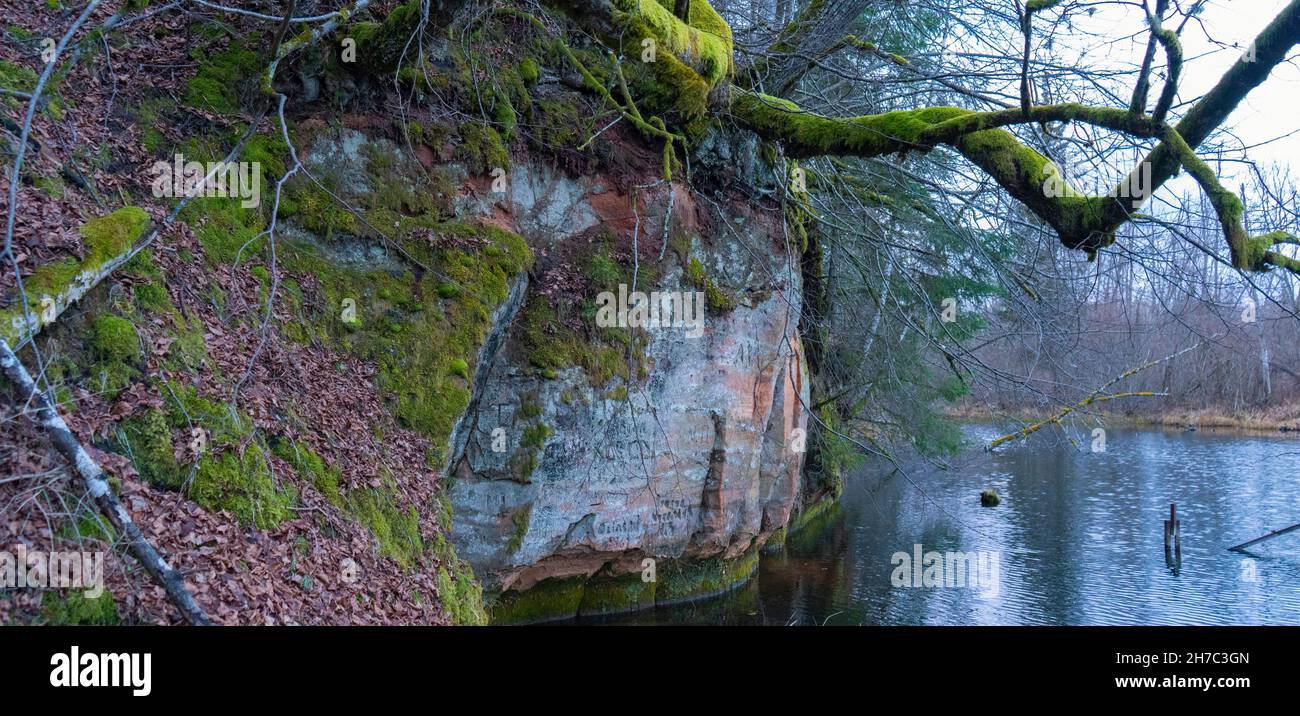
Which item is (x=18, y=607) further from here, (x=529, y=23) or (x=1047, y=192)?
(x=529, y=23)

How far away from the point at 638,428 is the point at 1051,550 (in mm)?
8338

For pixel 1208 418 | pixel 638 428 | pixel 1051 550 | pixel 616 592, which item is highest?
pixel 638 428

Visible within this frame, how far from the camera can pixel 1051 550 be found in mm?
13617

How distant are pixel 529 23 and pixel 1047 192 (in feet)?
18.6

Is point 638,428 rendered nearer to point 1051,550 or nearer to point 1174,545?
point 1051,550

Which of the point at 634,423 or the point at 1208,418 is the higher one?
the point at 634,423

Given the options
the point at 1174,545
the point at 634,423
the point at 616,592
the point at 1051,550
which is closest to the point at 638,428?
the point at 634,423

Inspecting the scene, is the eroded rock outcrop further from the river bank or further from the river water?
the river bank

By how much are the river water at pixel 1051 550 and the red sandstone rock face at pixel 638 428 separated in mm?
1477

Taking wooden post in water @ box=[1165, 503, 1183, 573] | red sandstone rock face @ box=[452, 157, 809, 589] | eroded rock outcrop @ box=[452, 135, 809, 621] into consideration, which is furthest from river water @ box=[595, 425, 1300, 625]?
red sandstone rock face @ box=[452, 157, 809, 589]

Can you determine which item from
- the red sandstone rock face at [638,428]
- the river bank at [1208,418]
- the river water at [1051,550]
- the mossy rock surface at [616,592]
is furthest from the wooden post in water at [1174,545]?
the river bank at [1208,418]

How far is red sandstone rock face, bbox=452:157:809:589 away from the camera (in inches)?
336

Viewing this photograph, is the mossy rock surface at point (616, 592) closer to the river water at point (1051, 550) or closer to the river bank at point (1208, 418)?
the river water at point (1051, 550)

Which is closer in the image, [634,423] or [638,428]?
[634,423]
